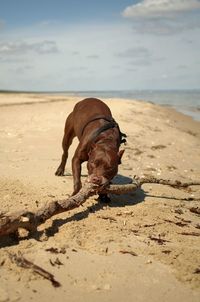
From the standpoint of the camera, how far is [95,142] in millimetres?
6121

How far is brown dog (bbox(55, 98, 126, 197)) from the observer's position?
5.64m

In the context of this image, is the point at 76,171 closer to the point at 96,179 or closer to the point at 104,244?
the point at 96,179

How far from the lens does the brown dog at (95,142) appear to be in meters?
5.64

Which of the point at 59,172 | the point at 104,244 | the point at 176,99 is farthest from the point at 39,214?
the point at 176,99

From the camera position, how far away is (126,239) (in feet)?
15.4

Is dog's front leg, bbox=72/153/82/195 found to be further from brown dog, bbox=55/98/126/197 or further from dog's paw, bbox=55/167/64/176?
dog's paw, bbox=55/167/64/176

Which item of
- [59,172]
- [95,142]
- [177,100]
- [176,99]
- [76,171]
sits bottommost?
[176,99]

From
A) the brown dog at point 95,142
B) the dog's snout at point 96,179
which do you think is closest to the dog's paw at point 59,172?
the brown dog at point 95,142

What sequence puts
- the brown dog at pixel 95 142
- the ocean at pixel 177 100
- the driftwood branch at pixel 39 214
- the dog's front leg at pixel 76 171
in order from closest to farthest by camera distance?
the driftwood branch at pixel 39 214, the brown dog at pixel 95 142, the dog's front leg at pixel 76 171, the ocean at pixel 177 100

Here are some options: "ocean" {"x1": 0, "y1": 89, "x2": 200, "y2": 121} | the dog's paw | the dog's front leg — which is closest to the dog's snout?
the dog's front leg

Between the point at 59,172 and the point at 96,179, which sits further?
the point at 59,172

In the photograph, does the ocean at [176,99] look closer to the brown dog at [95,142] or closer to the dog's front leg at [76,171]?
the brown dog at [95,142]

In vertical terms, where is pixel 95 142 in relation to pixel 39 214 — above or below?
above

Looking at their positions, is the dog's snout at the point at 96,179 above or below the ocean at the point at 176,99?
above
